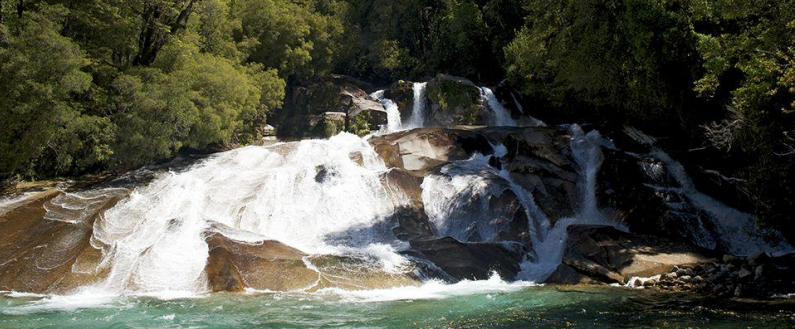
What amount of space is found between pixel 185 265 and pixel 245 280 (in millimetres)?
1674

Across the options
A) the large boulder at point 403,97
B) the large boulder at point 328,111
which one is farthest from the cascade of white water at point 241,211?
the large boulder at point 403,97

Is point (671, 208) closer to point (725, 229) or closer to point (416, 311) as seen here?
point (725, 229)

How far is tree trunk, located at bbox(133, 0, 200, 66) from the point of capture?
20.6 metres

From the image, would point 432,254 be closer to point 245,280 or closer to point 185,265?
point 245,280

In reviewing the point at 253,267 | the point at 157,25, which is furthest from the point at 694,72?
the point at 157,25

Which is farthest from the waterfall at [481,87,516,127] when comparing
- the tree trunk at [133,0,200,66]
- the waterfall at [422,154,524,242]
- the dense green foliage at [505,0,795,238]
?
the tree trunk at [133,0,200,66]

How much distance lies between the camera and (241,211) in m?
16.9

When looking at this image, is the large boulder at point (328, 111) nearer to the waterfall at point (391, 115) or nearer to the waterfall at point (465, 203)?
the waterfall at point (391, 115)

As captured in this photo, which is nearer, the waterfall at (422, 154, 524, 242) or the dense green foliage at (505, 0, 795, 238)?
the dense green foliage at (505, 0, 795, 238)

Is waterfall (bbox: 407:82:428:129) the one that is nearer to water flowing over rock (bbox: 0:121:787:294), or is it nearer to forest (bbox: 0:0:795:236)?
forest (bbox: 0:0:795:236)

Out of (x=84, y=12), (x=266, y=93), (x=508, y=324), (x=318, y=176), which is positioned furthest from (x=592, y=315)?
(x=266, y=93)

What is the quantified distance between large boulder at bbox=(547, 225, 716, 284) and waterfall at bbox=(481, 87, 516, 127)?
1349 centimetres

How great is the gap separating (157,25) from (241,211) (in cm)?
829

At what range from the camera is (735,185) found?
1608cm
